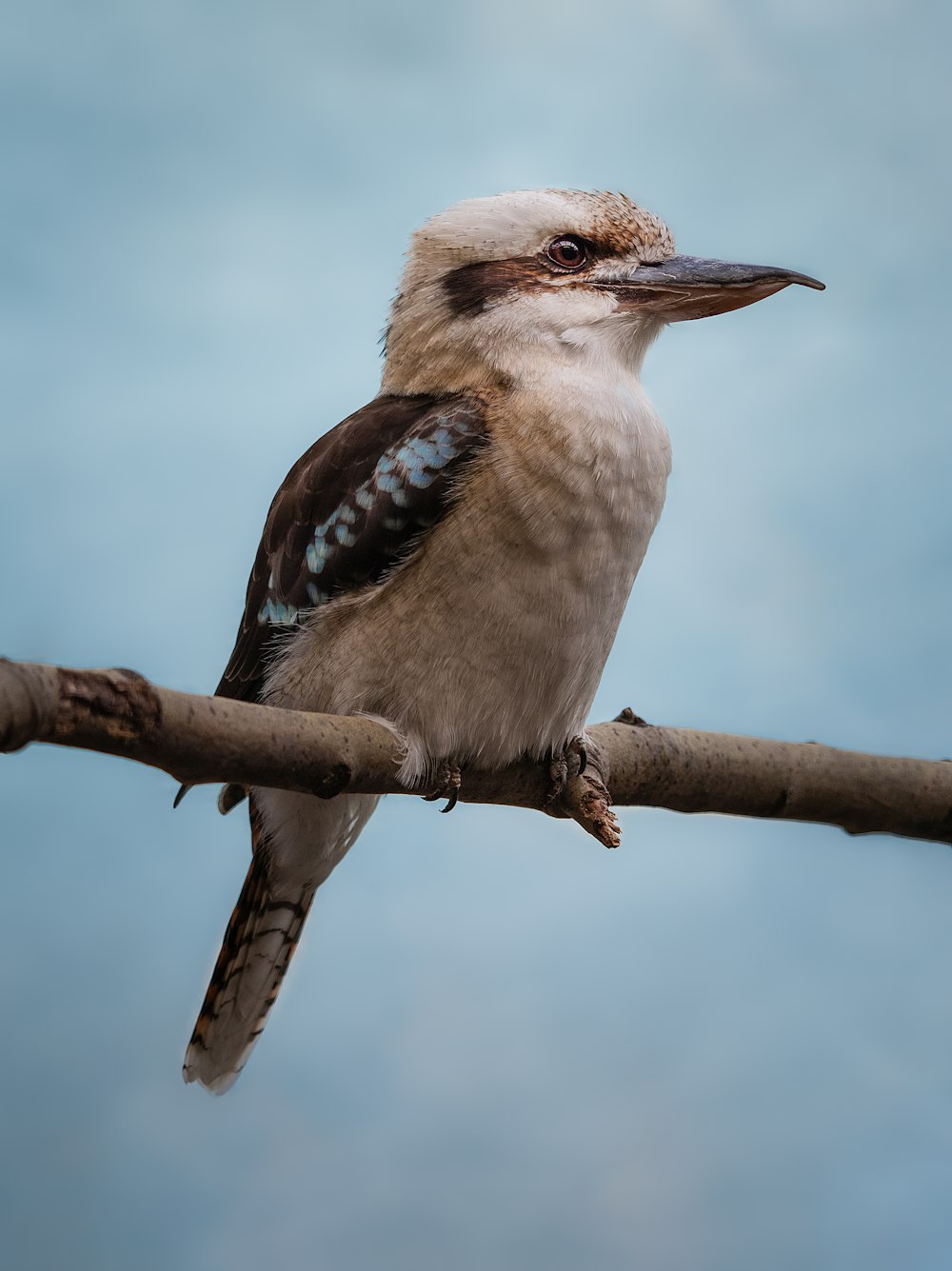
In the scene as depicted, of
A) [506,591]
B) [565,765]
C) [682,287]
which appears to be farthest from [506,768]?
[682,287]

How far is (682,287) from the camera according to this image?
2.22m

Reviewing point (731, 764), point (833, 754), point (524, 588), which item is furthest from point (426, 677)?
point (833, 754)

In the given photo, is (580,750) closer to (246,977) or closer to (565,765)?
(565,765)

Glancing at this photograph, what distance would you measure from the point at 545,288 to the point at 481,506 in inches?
16.7

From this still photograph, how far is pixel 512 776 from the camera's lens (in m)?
2.18

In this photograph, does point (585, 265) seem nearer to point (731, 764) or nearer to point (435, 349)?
point (435, 349)

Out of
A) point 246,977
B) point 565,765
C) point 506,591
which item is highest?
point 506,591

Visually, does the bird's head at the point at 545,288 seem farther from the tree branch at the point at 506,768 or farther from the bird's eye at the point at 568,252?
the tree branch at the point at 506,768

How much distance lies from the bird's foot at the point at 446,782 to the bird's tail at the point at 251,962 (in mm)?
356


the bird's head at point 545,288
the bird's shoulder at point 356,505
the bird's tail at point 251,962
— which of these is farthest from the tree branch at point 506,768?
the bird's head at point 545,288

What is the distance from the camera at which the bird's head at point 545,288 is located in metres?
2.16

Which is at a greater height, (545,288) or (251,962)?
(545,288)

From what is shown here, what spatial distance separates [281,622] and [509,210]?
0.74m

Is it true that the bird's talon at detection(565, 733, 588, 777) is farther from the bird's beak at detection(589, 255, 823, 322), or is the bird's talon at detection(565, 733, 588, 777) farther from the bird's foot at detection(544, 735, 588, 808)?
the bird's beak at detection(589, 255, 823, 322)
